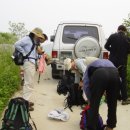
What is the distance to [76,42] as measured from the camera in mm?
11398

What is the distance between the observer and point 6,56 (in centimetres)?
1442

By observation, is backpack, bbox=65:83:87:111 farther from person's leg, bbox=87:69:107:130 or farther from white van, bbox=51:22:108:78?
person's leg, bbox=87:69:107:130

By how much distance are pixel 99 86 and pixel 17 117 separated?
1.53 meters

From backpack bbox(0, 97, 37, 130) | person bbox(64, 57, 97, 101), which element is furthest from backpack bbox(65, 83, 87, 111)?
backpack bbox(0, 97, 37, 130)

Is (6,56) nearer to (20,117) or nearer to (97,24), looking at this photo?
(97,24)

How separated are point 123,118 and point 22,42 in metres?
2.63

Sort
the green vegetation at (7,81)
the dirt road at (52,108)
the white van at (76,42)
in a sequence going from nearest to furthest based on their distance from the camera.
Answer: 1. the dirt road at (52,108)
2. the green vegetation at (7,81)
3. the white van at (76,42)

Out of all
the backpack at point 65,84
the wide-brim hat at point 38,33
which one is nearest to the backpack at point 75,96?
the backpack at point 65,84

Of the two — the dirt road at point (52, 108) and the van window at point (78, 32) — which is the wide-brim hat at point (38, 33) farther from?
the van window at point (78, 32)

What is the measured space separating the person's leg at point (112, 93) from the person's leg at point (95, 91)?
0.13 m

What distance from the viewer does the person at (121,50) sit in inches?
372

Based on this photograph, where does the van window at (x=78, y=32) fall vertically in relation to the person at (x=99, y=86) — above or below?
above

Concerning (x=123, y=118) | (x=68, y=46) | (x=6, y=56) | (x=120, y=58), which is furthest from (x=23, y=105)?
(x=6, y=56)

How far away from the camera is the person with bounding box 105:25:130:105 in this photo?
9.44 m
